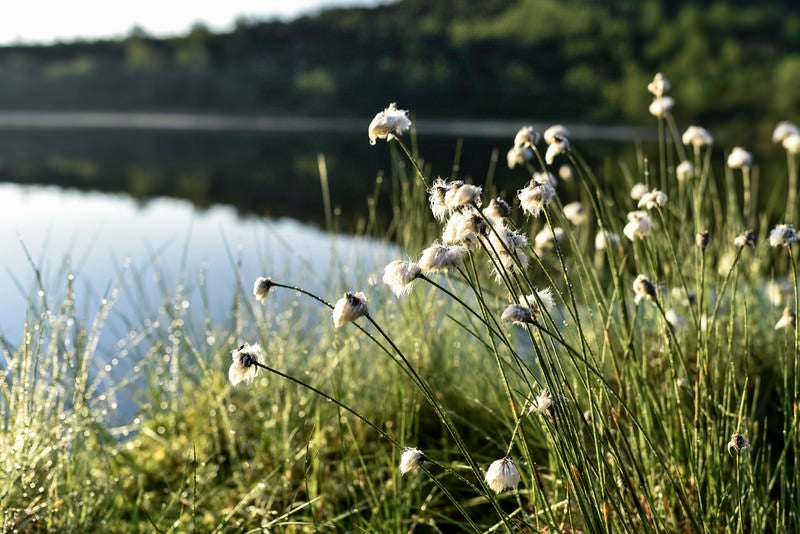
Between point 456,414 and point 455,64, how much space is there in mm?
53037

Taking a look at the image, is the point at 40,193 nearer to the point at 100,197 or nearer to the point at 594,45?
the point at 100,197

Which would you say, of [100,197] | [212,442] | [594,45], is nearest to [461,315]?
[212,442]

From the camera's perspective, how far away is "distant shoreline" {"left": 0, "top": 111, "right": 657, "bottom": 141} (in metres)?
35.5

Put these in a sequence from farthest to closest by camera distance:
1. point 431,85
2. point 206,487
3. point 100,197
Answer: point 431,85 → point 100,197 → point 206,487

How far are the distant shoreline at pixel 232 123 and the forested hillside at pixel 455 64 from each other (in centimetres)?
158

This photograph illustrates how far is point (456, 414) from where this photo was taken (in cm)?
163

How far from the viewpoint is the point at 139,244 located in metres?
7.89

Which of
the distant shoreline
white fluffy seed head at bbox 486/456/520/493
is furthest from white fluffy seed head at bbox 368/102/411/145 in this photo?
the distant shoreline

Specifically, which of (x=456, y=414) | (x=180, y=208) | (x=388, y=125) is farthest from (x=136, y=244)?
(x=388, y=125)

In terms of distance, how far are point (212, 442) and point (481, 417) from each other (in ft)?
2.49

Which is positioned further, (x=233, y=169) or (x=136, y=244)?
(x=233, y=169)

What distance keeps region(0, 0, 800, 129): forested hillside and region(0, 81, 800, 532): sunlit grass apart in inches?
1595

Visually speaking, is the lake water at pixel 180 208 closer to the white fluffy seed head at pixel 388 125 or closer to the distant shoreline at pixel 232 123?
the white fluffy seed head at pixel 388 125

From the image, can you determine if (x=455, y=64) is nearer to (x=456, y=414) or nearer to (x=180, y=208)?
(x=180, y=208)
